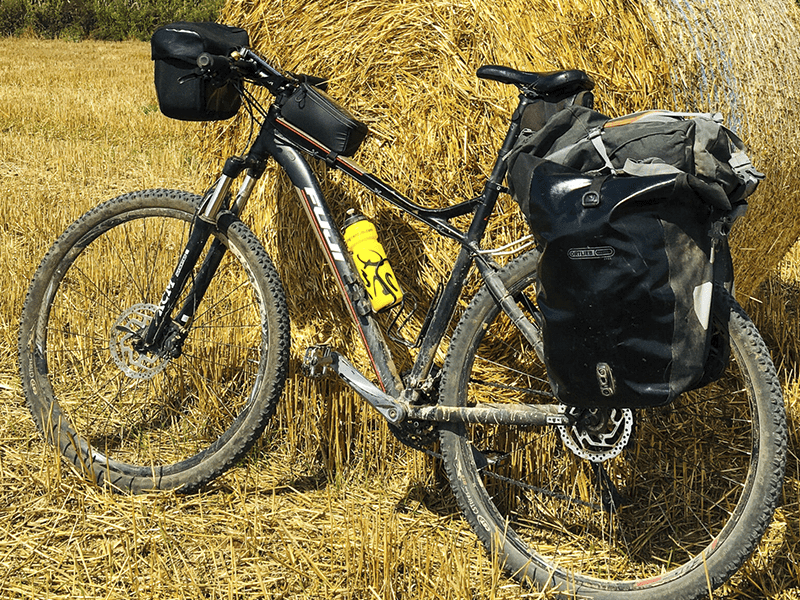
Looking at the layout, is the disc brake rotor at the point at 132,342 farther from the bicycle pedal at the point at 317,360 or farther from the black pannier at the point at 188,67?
the black pannier at the point at 188,67

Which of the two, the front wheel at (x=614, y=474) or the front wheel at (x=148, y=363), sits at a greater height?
the front wheel at (x=148, y=363)

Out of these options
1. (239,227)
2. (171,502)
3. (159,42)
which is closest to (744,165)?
(239,227)

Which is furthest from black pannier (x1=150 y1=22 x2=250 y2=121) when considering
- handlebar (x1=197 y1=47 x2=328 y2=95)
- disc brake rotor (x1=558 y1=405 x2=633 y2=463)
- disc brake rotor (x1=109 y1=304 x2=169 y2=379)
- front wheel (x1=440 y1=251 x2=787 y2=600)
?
disc brake rotor (x1=558 y1=405 x2=633 y2=463)

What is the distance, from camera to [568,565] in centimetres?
286

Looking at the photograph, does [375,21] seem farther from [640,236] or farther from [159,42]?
[640,236]

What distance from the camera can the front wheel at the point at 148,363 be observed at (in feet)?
10.0

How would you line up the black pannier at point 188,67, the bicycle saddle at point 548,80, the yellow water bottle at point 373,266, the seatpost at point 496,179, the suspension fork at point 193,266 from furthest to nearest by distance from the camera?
the suspension fork at point 193,266
the yellow water bottle at point 373,266
the black pannier at point 188,67
the seatpost at point 496,179
the bicycle saddle at point 548,80

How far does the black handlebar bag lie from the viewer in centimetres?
214

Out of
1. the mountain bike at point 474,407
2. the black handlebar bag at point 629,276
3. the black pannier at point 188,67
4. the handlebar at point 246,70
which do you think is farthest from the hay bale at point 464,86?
the black handlebar bag at point 629,276

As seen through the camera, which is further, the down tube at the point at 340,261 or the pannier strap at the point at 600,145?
the down tube at the point at 340,261

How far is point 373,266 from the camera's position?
9.58 ft

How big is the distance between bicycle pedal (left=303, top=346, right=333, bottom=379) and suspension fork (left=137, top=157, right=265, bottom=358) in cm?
49

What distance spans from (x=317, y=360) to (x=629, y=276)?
1223 mm

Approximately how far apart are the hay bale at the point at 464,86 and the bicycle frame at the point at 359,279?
32cm
